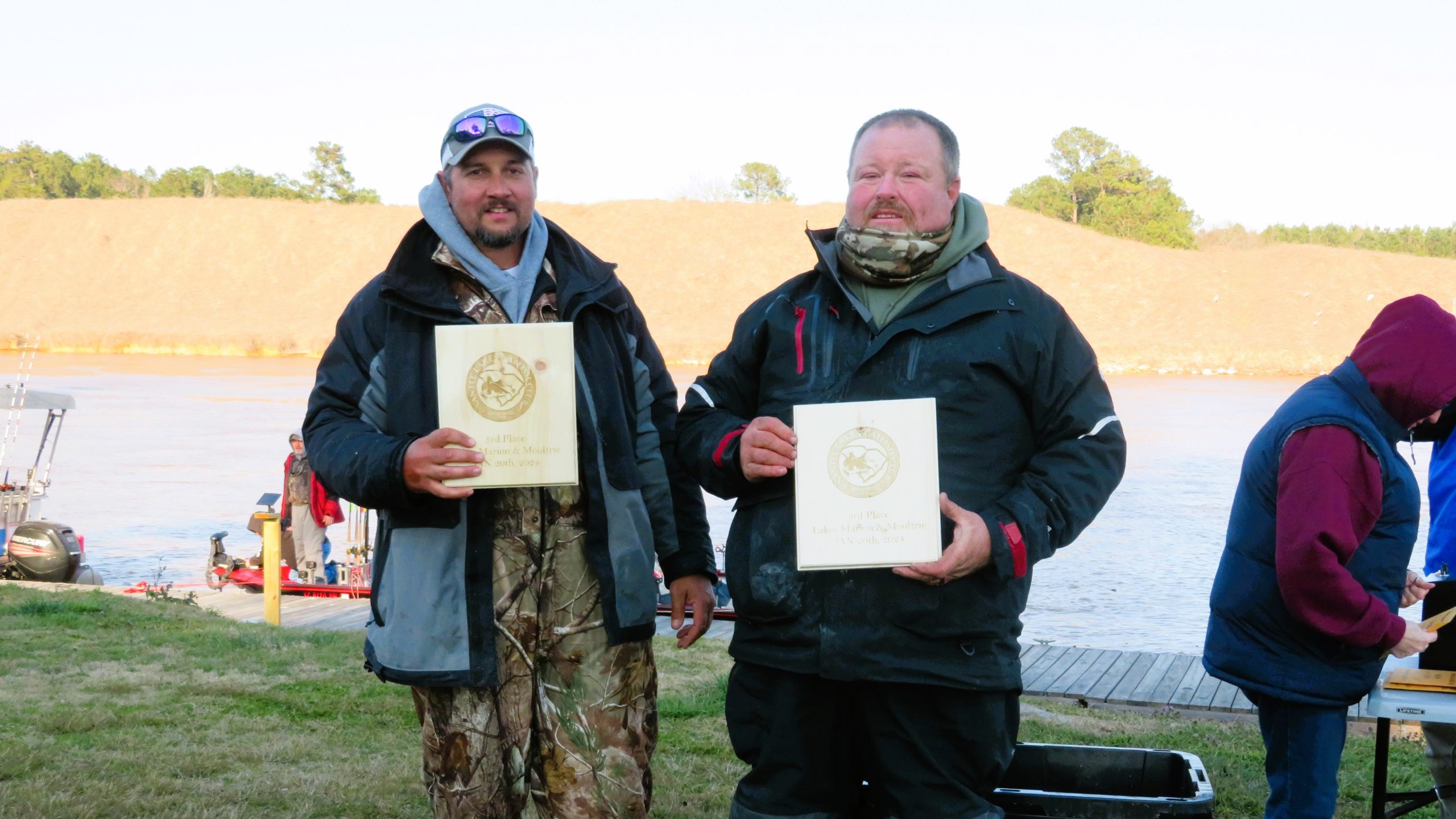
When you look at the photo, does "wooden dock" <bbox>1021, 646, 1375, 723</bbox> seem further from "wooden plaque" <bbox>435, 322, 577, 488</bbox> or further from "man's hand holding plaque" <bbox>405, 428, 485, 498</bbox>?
"man's hand holding plaque" <bbox>405, 428, 485, 498</bbox>

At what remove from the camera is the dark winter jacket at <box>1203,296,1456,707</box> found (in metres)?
3.32

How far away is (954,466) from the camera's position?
273 cm

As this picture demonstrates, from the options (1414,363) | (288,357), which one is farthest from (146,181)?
(1414,363)

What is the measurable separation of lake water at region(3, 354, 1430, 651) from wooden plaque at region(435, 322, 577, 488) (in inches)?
282

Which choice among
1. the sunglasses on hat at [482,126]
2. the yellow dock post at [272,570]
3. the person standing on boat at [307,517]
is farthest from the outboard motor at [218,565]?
the sunglasses on hat at [482,126]

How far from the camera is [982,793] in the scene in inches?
111

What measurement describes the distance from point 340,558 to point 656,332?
4082 centimetres

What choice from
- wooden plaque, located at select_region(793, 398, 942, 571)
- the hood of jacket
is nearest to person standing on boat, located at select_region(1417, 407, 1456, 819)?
the hood of jacket

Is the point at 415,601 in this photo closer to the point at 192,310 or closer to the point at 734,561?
the point at 734,561

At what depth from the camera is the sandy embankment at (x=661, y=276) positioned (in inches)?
2235

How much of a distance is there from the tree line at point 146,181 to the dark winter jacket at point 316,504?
268 feet

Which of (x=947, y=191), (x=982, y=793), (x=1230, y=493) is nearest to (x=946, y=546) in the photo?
(x=982, y=793)

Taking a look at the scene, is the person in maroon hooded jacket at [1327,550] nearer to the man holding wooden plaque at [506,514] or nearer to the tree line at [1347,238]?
the man holding wooden plaque at [506,514]

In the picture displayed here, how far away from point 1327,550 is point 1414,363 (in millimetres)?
555
